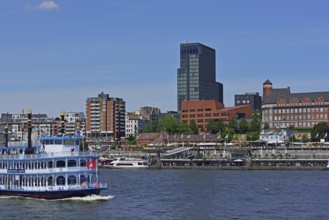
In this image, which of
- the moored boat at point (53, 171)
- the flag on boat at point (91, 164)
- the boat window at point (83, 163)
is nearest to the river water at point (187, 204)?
the moored boat at point (53, 171)

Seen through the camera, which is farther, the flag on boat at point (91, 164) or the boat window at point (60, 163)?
the flag on boat at point (91, 164)

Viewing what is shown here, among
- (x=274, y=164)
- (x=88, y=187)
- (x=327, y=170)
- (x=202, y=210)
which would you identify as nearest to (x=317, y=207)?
(x=202, y=210)

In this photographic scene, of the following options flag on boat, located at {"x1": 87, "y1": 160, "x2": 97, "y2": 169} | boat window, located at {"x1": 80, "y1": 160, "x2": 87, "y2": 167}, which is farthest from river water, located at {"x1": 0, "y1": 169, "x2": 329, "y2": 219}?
boat window, located at {"x1": 80, "y1": 160, "x2": 87, "y2": 167}

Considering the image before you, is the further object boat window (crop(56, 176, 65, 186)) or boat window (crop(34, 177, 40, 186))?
boat window (crop(34, 177, 40, 186))

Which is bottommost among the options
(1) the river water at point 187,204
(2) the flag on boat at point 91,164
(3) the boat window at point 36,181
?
(1) the river water at point 187,204

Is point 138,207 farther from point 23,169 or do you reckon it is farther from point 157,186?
point 157,186

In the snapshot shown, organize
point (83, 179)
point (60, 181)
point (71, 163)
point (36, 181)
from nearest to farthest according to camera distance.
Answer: point (60, 181), point (71, 163), point (83, 179), point (36, 181)

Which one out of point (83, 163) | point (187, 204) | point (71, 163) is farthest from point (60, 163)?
point (187, 204)

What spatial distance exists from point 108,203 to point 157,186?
3133 centimetres

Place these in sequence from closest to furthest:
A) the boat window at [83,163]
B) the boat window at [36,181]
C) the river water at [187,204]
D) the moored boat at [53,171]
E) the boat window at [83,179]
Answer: the river water at [187,204] < the moored boat at [53,171] < the boat window at [83,179] < the boat window at [83,163] < the boat window at [36,181]

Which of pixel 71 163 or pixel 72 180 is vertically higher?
pixel 71 163

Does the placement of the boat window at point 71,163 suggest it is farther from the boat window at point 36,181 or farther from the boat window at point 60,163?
the boat window at point 36,181

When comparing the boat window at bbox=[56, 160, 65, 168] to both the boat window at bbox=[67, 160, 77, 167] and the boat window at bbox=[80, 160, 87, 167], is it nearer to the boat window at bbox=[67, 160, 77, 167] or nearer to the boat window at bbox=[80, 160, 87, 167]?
the boat window at bbox=[67, 160, 77, 167]

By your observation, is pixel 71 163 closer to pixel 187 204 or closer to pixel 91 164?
pixel 91 164
